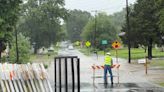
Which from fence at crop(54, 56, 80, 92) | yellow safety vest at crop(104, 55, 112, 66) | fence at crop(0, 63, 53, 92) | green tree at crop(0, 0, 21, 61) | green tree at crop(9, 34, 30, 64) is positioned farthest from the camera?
green tree at crop(9, 34, 30, 64)

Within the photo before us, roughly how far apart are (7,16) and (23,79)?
28216 mm

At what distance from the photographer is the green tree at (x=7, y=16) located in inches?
1660

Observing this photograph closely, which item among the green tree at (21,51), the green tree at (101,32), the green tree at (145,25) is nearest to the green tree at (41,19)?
the green tree at (101,32)

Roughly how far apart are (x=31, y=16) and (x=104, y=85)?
90294 millimetres

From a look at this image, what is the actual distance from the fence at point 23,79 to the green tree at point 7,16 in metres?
25.4

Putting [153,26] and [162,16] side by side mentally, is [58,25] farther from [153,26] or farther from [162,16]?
[162,16]

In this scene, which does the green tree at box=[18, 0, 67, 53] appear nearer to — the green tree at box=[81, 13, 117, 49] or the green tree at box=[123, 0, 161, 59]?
the green tree at box=[81, 13, 117, 49]

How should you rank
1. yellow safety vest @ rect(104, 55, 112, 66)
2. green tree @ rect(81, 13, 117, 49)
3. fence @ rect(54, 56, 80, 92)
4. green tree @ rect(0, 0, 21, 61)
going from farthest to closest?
1. green tree @ rect(81, 13, 117, 49)
2. green tree @ rect(0, 0, 21, 61)
3. yellow safety vest @ rect(104, 55, 112, 66)
4. fence @ rect(54, 56, 80, 92)

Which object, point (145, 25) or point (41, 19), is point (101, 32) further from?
point (145, 25)

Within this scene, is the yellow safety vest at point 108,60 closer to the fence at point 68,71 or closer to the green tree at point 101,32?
the fence at point 68,71

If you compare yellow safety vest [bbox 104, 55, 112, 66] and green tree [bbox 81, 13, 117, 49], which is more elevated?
green tree [bbox 81, 13, 117, 49]

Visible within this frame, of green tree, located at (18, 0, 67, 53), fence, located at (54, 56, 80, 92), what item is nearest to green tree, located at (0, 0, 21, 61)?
fence, located at (54, 56, 80, 92)

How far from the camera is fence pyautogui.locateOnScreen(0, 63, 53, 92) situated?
15281 millimetres

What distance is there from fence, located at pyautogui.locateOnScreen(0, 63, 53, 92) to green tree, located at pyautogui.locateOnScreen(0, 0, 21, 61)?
2536cm
